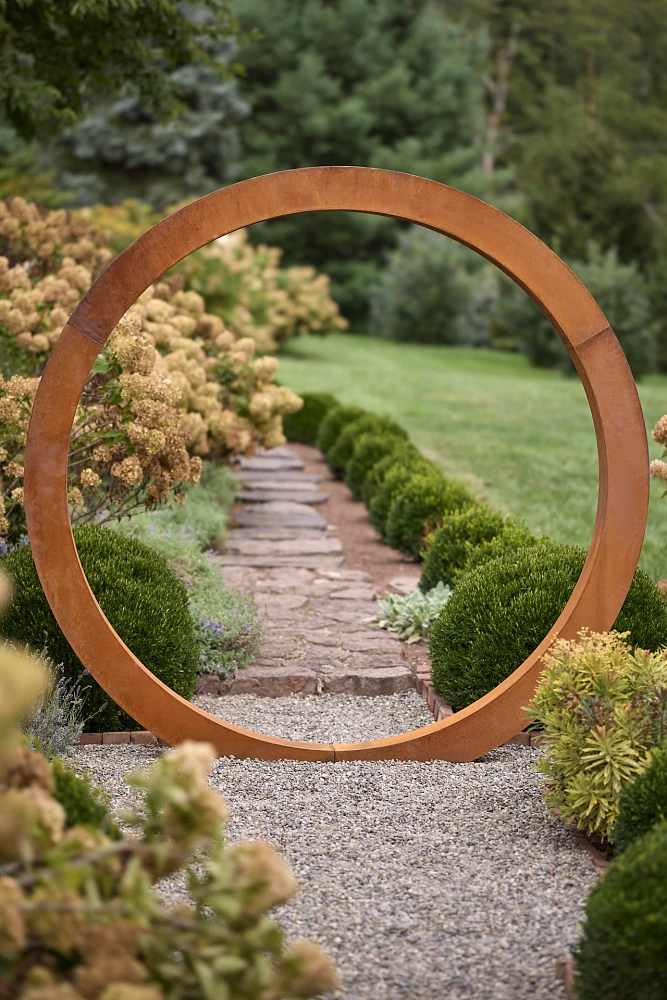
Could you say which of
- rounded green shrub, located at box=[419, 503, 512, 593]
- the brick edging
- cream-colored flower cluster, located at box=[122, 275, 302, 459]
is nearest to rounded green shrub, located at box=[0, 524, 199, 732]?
the brick edging

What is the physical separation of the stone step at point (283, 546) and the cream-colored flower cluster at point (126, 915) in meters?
5.42

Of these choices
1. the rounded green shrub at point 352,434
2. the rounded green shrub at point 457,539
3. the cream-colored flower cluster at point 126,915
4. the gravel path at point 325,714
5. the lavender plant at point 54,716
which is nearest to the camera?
the cream-colored flower cluster at point 126,915

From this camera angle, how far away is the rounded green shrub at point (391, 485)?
757 centimetres

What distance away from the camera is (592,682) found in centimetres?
323

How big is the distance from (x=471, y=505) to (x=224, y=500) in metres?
2.77

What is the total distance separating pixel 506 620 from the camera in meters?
4.13

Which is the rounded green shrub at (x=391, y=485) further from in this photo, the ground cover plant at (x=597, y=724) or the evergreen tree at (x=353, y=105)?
the evergreen tree at (x=353, y=105)

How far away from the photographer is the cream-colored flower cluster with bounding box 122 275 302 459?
729 centimetres

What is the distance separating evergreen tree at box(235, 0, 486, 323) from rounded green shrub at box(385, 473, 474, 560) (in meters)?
24.4

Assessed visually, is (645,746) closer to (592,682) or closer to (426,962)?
(592,682)

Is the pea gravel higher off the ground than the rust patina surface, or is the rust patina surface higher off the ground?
the rust patina surface

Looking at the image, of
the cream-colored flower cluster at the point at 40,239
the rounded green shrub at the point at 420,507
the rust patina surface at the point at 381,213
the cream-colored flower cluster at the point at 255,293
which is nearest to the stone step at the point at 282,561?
the rounded green shrub at the point at 420,507

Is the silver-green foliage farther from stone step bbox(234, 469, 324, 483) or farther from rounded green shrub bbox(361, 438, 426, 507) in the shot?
stone step bbox(234, 469, 324, 483)

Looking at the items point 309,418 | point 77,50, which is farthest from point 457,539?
point 309,418
